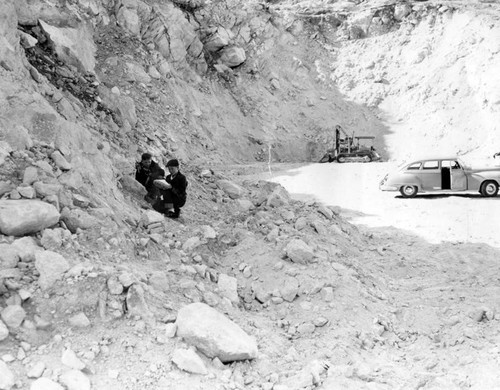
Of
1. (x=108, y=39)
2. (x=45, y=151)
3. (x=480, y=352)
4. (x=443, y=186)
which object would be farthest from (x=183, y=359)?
(x=108, y=39)

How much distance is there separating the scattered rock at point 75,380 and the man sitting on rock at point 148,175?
429 cm

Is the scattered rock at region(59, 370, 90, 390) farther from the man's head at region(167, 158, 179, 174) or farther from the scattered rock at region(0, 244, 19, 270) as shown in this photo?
the man's head at region(167, 158, 179, 174)

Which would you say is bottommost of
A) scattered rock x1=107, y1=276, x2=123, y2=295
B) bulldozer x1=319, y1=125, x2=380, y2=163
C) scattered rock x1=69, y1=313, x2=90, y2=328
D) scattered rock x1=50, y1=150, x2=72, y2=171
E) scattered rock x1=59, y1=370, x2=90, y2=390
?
scattered rock x1=59, y1=370, x2=90, y2=390

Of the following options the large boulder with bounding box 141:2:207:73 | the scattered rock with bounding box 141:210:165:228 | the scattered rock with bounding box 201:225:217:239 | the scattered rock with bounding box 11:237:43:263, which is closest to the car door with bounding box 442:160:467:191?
the scattered rock with bounding box 201:225:217:239

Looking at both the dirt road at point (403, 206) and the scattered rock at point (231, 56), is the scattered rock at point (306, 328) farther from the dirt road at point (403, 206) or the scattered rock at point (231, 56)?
the scattered rock at point (231, 56)

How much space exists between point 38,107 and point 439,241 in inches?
304

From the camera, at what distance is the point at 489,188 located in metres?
13.3

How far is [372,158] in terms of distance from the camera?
23.1 meters

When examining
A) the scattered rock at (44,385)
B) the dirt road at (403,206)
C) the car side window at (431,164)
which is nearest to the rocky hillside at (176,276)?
the scattered rock at (44,385)

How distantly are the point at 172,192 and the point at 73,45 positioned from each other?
26.8 feet

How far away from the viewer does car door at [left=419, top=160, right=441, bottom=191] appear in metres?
13.6

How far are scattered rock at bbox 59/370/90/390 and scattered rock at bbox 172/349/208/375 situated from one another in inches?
30.9

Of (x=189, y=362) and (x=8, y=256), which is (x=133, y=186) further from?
(x=189, y=362)

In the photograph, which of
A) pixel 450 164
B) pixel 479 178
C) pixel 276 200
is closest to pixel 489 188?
pixel 479 178
